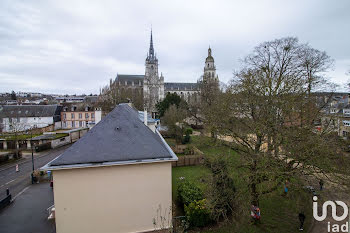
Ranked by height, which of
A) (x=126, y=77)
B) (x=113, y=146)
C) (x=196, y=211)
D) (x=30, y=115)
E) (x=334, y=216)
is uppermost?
(x=126, y=77)

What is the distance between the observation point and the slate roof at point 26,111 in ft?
126

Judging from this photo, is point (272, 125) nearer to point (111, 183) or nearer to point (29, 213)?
point (111, 183)

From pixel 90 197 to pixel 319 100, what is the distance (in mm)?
12267

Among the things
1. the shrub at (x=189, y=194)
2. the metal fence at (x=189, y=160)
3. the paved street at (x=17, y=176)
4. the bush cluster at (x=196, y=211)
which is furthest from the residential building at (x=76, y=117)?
the bush cluster at (x=196, y=211)

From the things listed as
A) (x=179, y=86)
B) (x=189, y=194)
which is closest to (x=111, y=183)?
(x=189, y=194)

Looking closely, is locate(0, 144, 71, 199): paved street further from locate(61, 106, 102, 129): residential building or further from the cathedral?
the cathedral

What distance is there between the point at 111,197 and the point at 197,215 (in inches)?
164

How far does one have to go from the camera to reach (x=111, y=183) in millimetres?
8070

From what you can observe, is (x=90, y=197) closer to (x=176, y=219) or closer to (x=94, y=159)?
(x=94, y=159)

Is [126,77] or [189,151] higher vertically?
[126,77]

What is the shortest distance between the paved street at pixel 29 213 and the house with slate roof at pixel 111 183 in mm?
2941

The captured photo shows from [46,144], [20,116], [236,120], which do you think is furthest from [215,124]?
[20,116]

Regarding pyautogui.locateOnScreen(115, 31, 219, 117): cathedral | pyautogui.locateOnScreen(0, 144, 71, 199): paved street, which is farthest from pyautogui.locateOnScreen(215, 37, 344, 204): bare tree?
pyautogui.locateOnScreen(115, 31, 219, 117): cathedral

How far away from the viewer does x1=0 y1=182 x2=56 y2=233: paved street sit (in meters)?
9.26
